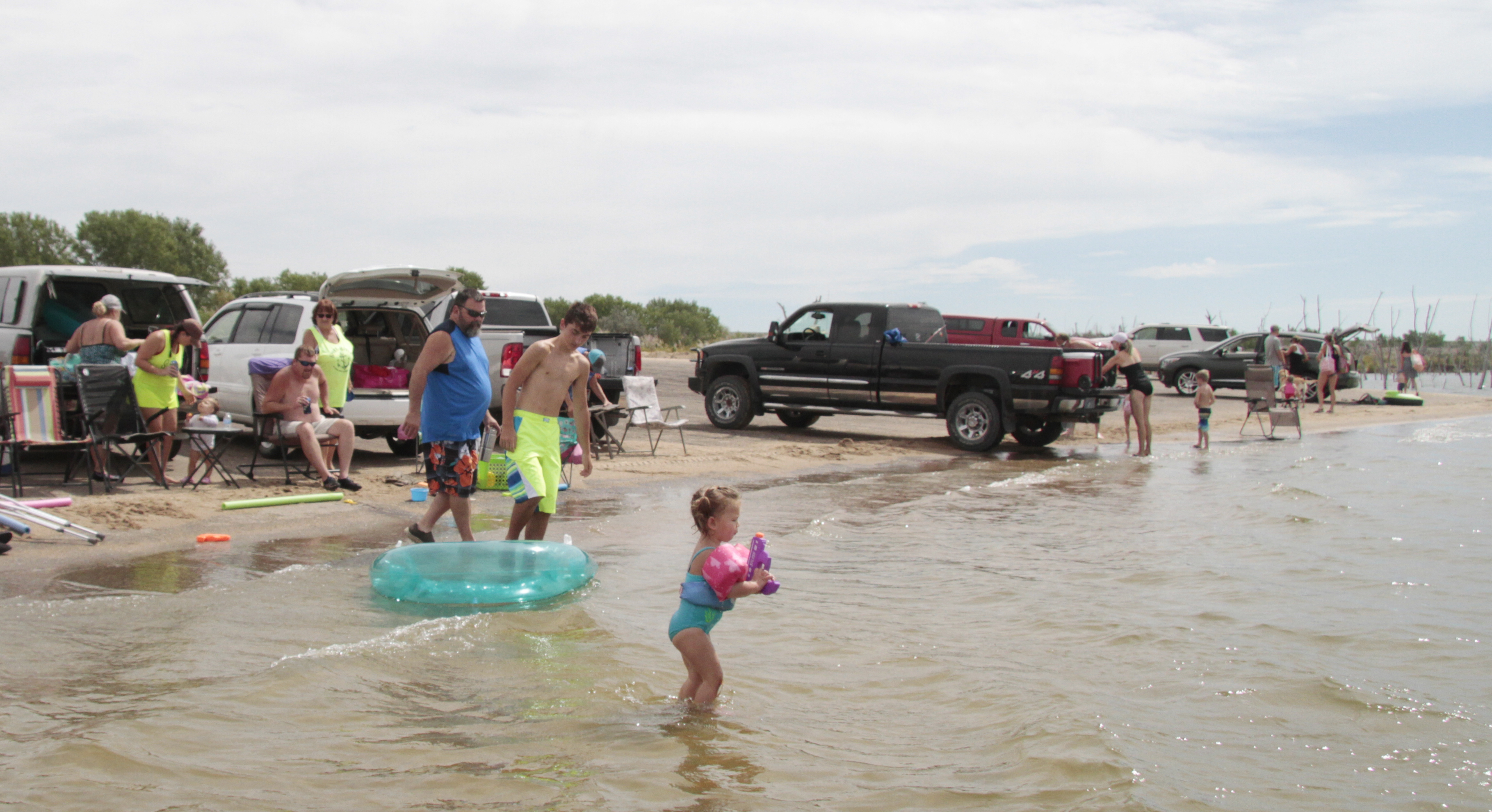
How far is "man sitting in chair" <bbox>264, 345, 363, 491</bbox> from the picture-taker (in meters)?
9.34

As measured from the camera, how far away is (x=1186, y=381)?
27.6 meters

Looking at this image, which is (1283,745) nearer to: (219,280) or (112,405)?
(112,405)

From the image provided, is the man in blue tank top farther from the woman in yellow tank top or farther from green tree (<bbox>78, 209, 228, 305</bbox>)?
green tree (<bbox>78, 209, 228, 305</bbox>)

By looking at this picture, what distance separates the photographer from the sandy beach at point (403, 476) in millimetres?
7293

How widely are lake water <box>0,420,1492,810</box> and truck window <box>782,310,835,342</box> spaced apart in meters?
7.28

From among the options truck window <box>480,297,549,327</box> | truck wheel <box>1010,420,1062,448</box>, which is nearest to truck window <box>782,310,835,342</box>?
truck wheel <box>1010,420,1062,448</box>

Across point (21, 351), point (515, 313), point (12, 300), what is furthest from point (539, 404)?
point (515, 313)

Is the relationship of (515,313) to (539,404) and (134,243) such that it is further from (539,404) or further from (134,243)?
(134,243)

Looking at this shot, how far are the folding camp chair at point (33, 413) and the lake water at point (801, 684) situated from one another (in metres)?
2.57

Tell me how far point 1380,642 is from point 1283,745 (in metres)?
2.06

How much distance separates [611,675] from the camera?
16.4 feet

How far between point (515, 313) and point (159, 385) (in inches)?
199

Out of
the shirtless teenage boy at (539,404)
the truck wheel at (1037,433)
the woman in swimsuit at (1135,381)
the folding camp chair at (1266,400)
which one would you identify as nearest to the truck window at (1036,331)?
the folding camp chair at (1266,400)

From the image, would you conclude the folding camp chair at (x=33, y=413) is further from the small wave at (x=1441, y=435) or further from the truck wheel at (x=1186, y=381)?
the truck wheel at (x=1186, y=381)
